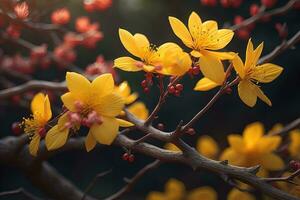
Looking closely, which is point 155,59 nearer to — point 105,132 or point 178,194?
point 105,132

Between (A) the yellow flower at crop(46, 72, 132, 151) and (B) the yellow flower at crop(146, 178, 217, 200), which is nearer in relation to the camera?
(A) the yellow flower at crop(46, 72, 132, 151)

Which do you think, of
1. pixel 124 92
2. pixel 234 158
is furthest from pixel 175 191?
pixel 124 92

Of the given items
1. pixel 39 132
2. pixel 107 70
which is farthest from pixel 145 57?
pixel 107 70

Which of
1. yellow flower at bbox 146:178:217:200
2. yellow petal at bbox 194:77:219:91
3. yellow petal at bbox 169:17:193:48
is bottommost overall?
yellow petal at bbox 194:77:219:91

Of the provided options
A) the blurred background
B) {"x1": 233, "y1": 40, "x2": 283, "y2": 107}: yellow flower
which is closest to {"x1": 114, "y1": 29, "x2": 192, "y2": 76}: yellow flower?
{"x1": 233, "y1": 40, "x2": 283, "y2": 107}: yellow flower

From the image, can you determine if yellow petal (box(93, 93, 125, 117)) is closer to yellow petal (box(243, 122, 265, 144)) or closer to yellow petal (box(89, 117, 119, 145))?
yellow petal (box(89, 117, 119, 145))
